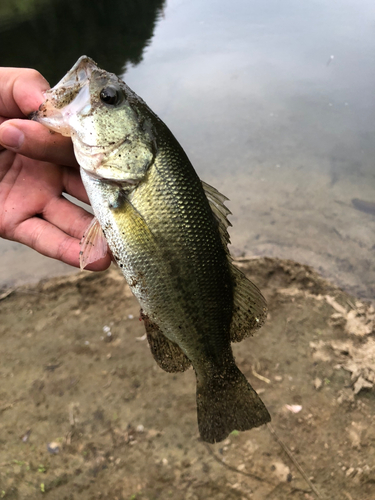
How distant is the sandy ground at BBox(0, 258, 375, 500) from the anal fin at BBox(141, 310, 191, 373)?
5.87 ft

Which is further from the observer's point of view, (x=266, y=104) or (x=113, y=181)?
(x=266, y=104)

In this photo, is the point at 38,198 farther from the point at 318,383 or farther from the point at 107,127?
the point at 318,383

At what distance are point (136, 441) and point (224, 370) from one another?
79.1 inches

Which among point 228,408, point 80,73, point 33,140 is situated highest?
point 80,73

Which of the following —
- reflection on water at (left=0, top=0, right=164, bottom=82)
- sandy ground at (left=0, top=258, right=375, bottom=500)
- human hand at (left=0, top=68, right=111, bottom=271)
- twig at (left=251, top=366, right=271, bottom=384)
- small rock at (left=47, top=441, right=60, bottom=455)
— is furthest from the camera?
reflection on water at (left=0, top=0, right=164, bottom=82)

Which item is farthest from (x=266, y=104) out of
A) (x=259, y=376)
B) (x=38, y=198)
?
(x=38, y=198)

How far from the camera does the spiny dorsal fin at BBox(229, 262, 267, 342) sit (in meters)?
2.13

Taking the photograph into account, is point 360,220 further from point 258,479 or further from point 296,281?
point 258,479

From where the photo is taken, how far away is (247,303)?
215cm

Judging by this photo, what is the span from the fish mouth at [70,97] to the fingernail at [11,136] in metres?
0.26

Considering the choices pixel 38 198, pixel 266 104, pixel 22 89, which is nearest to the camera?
pixel 22 89

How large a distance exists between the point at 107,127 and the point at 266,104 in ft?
27.9

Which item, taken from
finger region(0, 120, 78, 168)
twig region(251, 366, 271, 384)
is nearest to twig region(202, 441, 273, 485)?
twig region(251, 366, 271, 384)

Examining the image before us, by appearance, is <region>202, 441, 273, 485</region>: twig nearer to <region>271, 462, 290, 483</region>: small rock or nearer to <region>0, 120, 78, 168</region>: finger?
<region>271, 462, 290, 483</region>: small rock
